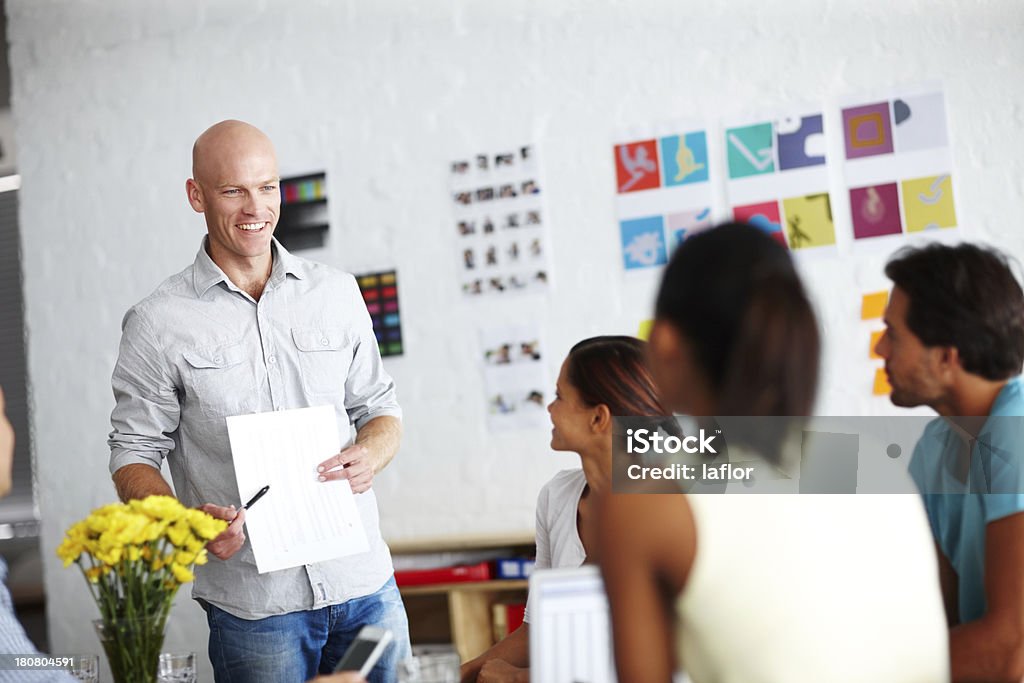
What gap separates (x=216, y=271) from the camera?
198cm

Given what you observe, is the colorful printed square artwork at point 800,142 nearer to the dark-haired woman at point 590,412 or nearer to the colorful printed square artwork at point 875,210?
the colorful printed square artwork at point 875,210

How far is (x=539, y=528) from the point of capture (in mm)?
1832

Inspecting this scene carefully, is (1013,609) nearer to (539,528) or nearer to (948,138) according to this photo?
(539,528)

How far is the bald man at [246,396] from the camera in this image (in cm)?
187

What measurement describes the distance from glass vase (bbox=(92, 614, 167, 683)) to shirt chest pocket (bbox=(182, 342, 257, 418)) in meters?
0.65

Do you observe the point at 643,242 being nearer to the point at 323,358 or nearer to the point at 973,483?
the point at 323,358

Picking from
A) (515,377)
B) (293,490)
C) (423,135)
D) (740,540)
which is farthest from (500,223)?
(740,540)

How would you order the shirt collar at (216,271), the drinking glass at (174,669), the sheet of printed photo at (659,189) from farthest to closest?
1. the sheet of printed photo at (659,189)
2. the shirt collar at (216,271)
3. the drinking glass at (174,669)

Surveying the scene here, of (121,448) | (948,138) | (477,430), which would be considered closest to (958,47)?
(948,138)

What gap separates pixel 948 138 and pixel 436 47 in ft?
5.14

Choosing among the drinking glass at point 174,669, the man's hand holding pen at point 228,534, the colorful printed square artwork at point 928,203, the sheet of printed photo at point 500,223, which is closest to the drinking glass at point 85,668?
the drinking glass at point 174,669

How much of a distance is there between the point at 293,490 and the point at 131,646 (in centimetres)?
49

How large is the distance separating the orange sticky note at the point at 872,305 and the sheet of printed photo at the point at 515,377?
932 millimetres

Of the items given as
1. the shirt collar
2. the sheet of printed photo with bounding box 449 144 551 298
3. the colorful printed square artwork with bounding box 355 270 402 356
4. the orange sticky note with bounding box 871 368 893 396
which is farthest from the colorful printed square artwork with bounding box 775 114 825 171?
the shirt collar
